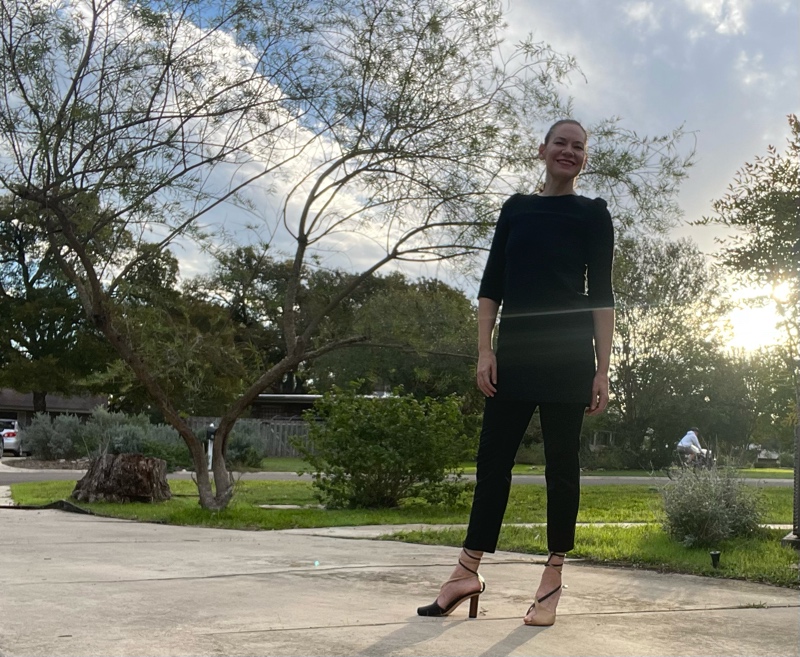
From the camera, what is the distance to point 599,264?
156 inches

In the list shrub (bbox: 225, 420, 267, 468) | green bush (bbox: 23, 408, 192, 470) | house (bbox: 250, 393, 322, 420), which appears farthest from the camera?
house (bbox: 250, 393, 322, 420)

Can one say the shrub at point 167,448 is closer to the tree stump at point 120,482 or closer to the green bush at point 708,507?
the tree stump at point 120,482

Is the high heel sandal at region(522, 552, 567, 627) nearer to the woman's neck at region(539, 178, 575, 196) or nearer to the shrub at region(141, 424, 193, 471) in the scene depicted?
the woman's neck at region(539, 178, 575, 196)

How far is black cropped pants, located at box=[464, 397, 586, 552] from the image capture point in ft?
12.5

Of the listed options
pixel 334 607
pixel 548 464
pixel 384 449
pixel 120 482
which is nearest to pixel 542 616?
pixel 548 464

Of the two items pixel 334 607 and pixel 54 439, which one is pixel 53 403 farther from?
pixel 334 607

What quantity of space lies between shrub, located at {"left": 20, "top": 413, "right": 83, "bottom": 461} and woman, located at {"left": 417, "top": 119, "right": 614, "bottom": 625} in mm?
27950

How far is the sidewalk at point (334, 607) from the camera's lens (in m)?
3.02

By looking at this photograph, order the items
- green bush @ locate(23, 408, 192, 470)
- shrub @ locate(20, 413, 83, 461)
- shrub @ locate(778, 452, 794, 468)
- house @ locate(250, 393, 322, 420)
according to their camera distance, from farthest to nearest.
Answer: shrub @ locate(778, 452, 794, 468), house @ locate(250, 393, 322, 420), shrub @ locate(20, 413, 83, 461), green bush @ locate(23, 408, 192, 470)

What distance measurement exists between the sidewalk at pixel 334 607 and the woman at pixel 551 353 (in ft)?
1.31

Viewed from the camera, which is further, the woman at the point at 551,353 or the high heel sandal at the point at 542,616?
the woman at the point at 551,353

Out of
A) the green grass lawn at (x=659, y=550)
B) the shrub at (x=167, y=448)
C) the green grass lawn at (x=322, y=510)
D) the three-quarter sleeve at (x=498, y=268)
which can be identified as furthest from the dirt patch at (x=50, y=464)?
the three-quarter sleeve at (x=498, y=268)

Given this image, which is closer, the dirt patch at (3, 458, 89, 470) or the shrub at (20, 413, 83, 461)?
the dirt patch at (3, 458, 89, 470)

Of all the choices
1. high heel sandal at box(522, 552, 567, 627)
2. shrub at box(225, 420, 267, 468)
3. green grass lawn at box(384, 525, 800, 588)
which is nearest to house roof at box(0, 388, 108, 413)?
shrub at box(225, 420, 267, 468)
